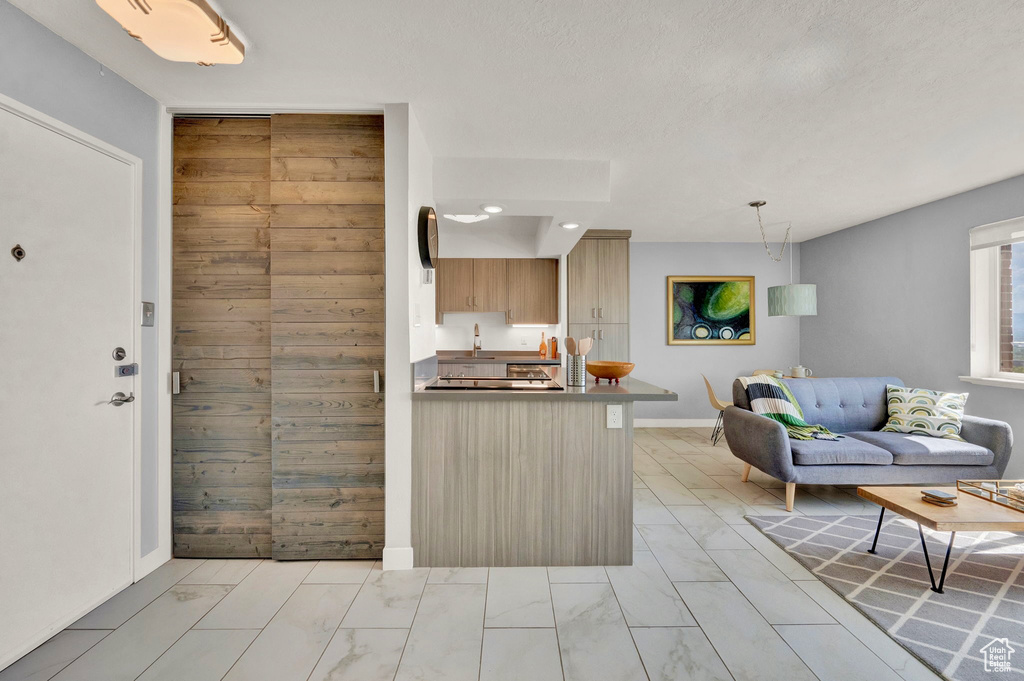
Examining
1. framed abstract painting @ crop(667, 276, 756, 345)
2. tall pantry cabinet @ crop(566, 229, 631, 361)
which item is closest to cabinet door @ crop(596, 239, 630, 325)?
tall pantry cabinet @ crop(566, 229, 631, 361)

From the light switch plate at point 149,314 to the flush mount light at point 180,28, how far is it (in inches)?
48.0

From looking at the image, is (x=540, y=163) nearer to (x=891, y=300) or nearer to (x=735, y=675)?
(x=735, y=675)

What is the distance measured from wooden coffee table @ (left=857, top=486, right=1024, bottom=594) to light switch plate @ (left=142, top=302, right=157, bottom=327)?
3918mm

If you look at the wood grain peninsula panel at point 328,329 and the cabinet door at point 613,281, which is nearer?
the wood grain peninsula panel at point 328,329

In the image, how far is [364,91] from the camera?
2.41 meters

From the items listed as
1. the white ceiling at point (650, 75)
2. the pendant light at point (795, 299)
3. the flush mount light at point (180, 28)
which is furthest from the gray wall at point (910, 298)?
the flush mount light at point (180, 28)

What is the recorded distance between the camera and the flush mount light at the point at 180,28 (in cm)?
163

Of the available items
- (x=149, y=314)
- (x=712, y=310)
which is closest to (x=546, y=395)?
(x=149, y=314)

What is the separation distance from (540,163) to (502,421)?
1.93 m

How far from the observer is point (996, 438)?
3385 mm

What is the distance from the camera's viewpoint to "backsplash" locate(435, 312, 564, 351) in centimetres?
608

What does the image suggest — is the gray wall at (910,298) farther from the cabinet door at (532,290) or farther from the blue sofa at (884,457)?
the cabinet door at (532,290)

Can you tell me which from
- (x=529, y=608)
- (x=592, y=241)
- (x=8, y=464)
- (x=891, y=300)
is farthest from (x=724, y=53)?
(x=891, y=300)

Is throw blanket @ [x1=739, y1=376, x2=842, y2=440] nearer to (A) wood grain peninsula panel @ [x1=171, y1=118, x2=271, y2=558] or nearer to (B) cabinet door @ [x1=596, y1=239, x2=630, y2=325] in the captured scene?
(B) cabinet door @ [x1=596, y1=239, x2=630, y2=325]
